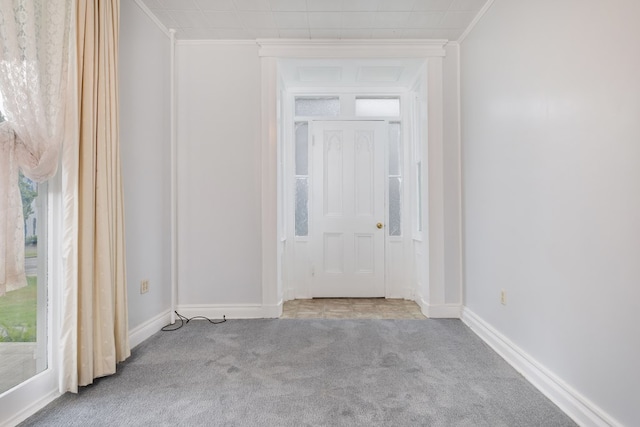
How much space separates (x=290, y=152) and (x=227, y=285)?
5.43 ft

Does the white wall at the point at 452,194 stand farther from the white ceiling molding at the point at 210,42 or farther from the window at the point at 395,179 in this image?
the white ceiling molding at the point at 210,42

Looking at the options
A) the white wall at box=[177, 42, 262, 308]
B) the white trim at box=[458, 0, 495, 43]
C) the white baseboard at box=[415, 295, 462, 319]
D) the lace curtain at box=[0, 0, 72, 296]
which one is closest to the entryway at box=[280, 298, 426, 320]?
the white baseboard at box=[415, 295, 462, 319]

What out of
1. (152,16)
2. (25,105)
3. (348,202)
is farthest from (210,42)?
(348,202)

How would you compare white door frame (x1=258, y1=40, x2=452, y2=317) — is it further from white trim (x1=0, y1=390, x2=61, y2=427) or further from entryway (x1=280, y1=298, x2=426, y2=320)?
white trim (x1=0, y1=390, x2=61, y2=427)

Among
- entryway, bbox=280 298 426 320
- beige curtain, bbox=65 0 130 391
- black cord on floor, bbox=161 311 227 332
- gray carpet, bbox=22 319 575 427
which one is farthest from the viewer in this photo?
entryway, bbox=280 298 426 320

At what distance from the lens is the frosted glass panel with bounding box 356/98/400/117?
4016 millimetres

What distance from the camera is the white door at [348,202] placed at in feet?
12.9

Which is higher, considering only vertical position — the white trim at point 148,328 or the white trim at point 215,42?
the white trim at point 215,42

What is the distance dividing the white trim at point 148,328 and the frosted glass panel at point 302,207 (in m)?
1.66

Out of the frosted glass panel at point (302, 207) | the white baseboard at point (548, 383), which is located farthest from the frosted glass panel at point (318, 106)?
the white baseboard at point (548, 383)

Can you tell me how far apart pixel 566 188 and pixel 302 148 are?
2818 millimetres

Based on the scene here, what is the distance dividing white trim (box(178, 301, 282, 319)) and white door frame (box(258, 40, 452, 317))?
0.06 feet

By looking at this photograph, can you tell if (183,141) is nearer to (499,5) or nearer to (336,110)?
(336,110)

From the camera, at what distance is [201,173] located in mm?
3057
